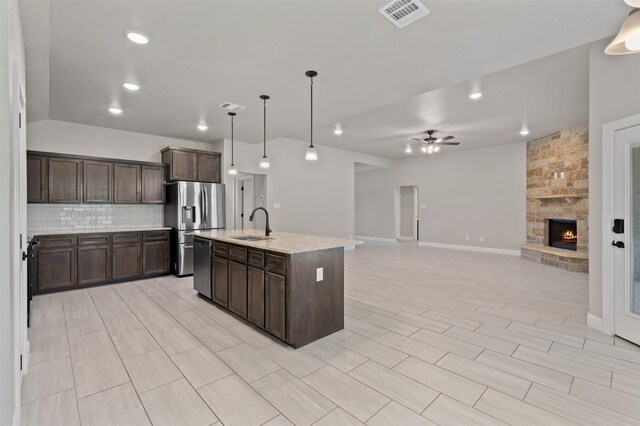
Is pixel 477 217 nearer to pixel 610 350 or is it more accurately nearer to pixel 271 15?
pixel 610 350

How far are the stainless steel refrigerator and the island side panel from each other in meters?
3.57

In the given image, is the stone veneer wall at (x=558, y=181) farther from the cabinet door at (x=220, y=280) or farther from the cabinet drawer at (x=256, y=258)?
the cabinet door at (x=220, y=280)

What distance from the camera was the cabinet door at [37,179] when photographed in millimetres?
4566

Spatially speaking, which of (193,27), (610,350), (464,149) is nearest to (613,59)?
(610,350)

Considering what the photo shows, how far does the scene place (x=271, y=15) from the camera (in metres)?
2.37

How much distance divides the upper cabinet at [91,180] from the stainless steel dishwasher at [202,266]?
2.10 meters

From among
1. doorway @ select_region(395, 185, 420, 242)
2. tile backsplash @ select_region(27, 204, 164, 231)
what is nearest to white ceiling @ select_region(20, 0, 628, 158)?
tile backsplash @ select_region(27, 204, 164, 231)

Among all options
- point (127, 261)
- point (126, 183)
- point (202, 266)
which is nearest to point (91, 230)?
point (127, 261)

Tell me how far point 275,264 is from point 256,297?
53 centimetres

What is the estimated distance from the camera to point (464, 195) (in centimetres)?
906

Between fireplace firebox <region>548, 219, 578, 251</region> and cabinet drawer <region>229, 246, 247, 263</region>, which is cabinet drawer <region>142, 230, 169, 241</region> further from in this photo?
fireplace firebox <region>548, 219, 578, 251</region>

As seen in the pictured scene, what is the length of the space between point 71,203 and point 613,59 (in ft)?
24.1

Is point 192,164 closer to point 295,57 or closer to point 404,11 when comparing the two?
point 295,57

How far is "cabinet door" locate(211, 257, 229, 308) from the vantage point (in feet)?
12.1
